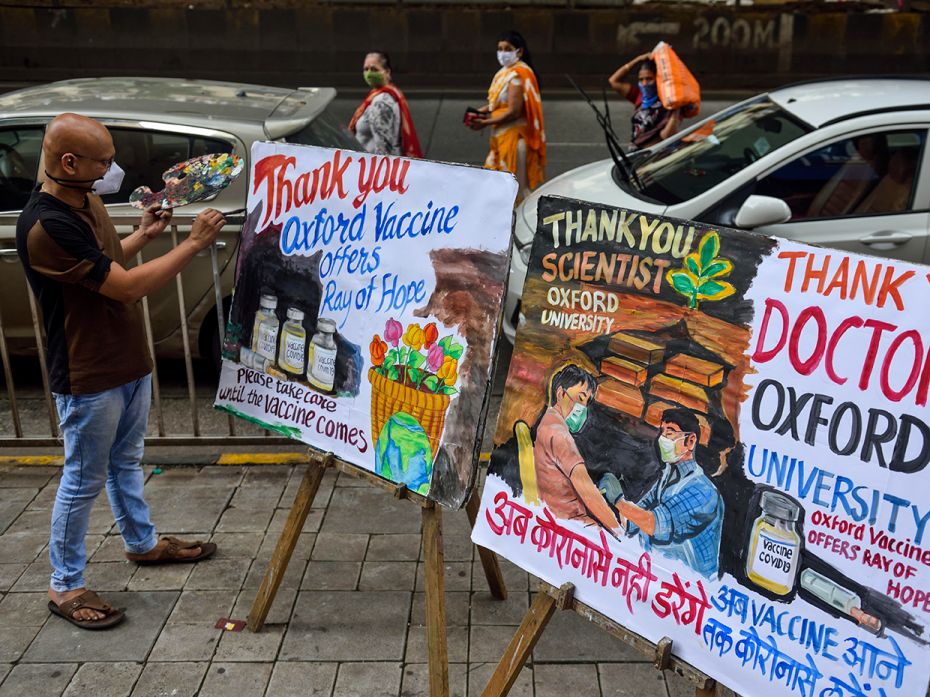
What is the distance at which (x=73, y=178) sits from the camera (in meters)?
3.59

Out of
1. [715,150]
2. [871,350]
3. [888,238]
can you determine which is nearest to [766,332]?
[871,350]

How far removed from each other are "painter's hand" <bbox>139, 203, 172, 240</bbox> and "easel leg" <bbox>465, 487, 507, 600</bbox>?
1586 millimetres

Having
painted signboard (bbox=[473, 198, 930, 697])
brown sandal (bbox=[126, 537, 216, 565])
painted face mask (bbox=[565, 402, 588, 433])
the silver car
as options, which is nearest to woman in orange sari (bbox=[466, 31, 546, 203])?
the silver car

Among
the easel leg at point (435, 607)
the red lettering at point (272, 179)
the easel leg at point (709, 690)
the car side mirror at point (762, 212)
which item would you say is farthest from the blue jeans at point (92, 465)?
the car side mirror at point (762, 212)

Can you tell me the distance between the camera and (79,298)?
12.2ft

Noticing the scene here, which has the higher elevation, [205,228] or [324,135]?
[324,135]

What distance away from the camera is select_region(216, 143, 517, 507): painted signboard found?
Result: 129 inches

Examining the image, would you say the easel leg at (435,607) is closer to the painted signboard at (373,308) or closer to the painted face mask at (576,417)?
the painted signboard at (373,308)

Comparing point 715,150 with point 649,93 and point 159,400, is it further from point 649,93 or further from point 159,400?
point 159,400

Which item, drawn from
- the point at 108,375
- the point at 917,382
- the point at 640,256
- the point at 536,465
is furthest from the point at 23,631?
the point at 917,382

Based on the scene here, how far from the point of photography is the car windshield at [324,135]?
6.19 meters

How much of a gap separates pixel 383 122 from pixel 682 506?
6.21 m

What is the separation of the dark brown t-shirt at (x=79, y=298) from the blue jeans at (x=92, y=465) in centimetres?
9

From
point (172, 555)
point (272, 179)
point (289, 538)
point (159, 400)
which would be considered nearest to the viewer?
point (289, 538)
